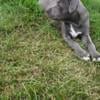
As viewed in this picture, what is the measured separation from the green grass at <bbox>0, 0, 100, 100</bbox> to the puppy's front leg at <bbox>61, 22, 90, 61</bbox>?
2.3 inches

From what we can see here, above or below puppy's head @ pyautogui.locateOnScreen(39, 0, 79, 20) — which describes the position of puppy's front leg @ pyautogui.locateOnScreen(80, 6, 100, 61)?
below

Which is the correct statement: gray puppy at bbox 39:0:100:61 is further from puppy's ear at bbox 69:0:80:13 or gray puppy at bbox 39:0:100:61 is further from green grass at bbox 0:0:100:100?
green grass at bbox 0:0:100:100

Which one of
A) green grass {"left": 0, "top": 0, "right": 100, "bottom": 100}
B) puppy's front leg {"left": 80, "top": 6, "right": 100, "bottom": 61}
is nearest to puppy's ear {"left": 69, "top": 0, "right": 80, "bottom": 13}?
puppy's front leg {"left": 80, "top": 6, "right": 100, "bottom": 61}

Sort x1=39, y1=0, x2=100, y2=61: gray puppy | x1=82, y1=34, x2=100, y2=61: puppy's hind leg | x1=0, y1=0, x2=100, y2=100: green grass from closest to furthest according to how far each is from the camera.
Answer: x1=0, y1=0, x2=100, y2=100: green grass, x1=82, y1=34, x2=100, y2=61: puppy's hind leg, x1=39, y1=0, x2=100, y2=61: gray puppy

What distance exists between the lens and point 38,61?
3885 millimetres

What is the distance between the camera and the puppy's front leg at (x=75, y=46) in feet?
13.0

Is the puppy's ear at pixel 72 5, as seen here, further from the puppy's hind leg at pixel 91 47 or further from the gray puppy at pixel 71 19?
the puppy's hind leg at pixel 91 47

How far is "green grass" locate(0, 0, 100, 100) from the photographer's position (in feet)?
11.2

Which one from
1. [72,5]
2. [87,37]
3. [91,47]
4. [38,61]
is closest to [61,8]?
[72,5]

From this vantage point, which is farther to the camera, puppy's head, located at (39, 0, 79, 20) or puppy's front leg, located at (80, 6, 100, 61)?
puppy's head, located at (39, 0, 79, 20)

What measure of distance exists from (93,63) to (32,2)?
4.57 feet

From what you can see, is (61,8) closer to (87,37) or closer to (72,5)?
(72,5)

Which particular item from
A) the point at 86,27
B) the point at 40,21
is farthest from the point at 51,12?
the point at 86,27

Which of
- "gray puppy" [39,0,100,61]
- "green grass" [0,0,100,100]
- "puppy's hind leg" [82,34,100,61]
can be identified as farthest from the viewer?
"gray puppy" [39,0,100,61]
